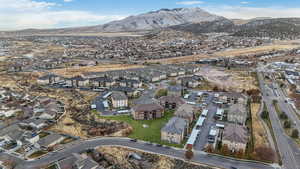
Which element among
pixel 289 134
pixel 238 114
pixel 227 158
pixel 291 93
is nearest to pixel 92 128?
pixel 227 158

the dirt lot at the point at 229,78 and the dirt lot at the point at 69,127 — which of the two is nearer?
the dirt lot at the point at 69,127

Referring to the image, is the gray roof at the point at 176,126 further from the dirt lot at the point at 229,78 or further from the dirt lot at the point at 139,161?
the dirt lot at the point at 229,78

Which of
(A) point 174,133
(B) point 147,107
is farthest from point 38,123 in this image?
(A) point 174,133

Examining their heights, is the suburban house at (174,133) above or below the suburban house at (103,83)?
below

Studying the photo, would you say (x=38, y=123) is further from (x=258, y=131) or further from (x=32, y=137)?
(x=258, y=131)

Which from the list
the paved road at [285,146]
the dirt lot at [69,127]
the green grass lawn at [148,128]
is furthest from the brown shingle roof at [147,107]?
the paved road at [285,146]

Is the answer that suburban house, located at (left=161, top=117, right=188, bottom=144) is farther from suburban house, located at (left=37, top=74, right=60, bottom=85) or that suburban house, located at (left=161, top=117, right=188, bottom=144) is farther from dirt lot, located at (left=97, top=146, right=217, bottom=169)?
suburban house, located at (left=37, top=74, right=60, bottom=85)
